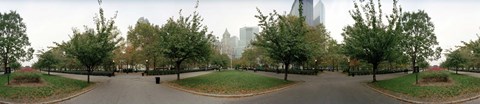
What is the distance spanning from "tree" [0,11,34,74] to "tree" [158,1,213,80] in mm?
23580

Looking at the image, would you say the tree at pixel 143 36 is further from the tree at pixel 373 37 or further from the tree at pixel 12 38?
the tree at pixel 373 37

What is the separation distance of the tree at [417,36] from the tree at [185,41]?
48.2 ft

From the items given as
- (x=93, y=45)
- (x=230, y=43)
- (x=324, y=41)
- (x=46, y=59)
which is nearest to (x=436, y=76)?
(x=93, y=45)

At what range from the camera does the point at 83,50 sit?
89.2ft

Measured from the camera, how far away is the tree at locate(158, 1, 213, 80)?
26.3 metres

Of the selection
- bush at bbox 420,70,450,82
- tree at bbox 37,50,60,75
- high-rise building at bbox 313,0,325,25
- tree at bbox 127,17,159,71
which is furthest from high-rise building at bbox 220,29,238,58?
bush at bbox 420,70,450,82

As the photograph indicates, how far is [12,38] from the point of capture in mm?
40031

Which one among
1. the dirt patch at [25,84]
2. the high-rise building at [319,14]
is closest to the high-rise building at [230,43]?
the high-rise building at [319,14]

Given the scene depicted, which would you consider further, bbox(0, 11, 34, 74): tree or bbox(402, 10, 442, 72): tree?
bbox(0, 11, 34, 74): tree

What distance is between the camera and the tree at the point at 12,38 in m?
39.7

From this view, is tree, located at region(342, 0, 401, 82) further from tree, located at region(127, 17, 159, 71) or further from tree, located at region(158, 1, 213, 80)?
tree, located at region(127, 17, 159, 71)

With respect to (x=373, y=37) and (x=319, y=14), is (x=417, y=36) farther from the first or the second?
(x=319, y=14)

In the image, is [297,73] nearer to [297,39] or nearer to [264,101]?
[297,39]

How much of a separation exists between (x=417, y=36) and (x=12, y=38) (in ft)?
142
